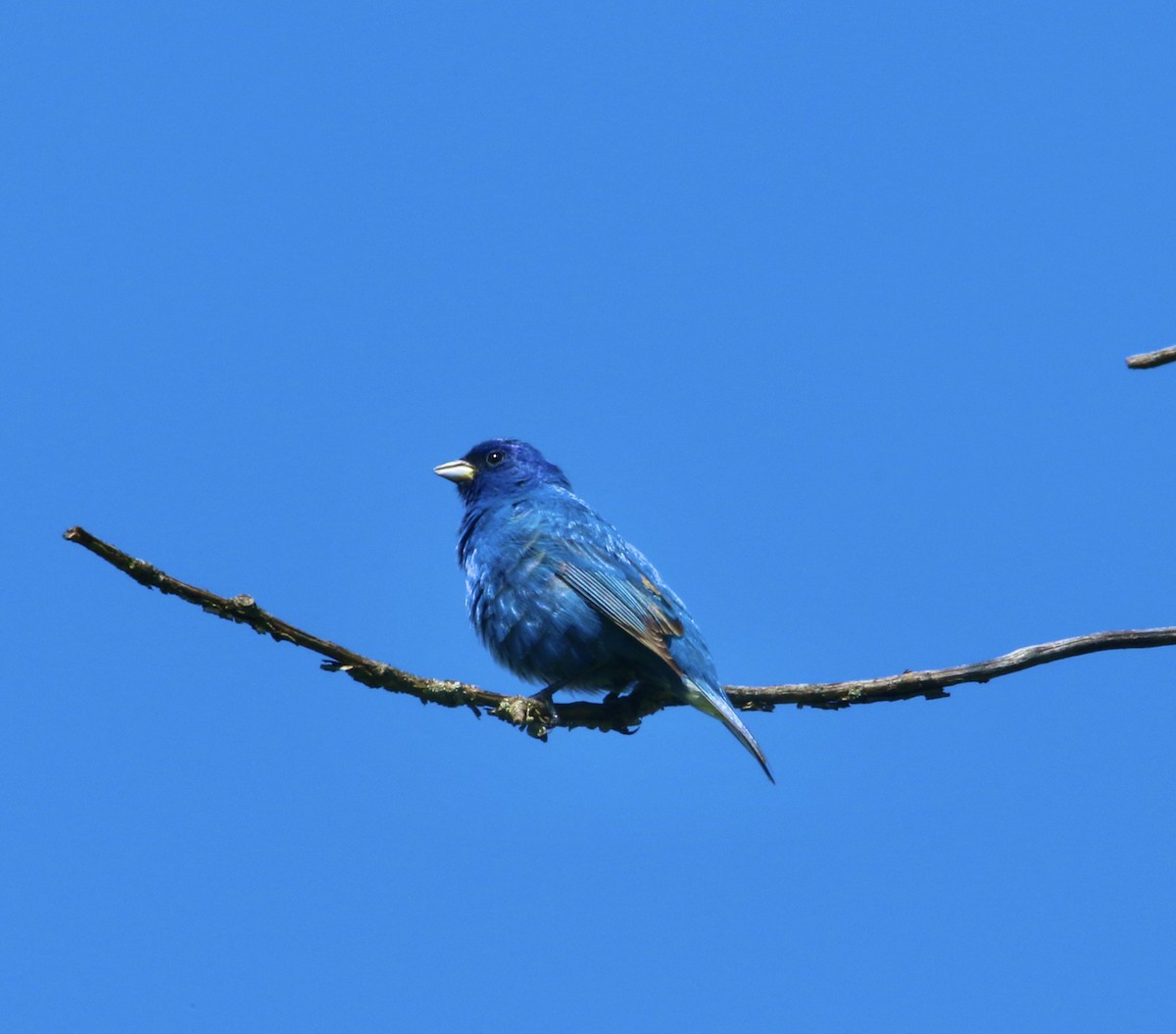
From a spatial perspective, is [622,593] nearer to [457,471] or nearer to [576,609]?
[576,609]

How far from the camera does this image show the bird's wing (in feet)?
28.5

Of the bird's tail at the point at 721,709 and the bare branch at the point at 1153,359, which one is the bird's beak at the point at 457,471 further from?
the bare branch at the point at 1153,359

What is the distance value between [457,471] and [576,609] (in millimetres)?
2519

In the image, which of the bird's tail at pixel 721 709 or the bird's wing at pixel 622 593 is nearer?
the bird's tail at pixel 721 709

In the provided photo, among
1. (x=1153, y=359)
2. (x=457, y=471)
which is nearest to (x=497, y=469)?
(x=457, y=471)

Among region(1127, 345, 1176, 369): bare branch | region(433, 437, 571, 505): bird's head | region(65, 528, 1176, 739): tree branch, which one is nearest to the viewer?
region(1127, 345, 1176, 369): bare branch

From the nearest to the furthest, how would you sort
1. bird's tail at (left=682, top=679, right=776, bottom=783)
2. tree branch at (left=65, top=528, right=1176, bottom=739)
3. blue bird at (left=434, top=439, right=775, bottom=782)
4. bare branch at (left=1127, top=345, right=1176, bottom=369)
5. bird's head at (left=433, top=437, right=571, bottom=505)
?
bare branch at (left=1127, top=345, right=1176, bottom=369) → tree branch at (left=65, top=528, right=1176, bottom=739) → bird's tail at (left=682, top=679, right=776, bottom=783) → blue bird at (left=434, top=439, right=775, bottom=782) → bird's head at (left=433, top=437, right=571, bottom=505)

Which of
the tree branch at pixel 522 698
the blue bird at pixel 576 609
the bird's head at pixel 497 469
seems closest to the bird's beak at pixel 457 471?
the bird's head at pixel 497 469

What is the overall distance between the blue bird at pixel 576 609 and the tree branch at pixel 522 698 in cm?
71

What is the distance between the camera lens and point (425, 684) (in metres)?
6.30

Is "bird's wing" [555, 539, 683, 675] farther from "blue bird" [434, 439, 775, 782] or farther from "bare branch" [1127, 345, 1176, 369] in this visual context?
"bare branch" [1127, 345, 1176, 369]

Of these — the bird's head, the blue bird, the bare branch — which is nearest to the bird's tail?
the blue bird

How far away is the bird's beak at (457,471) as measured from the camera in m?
10.9

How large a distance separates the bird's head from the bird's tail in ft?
9.60
